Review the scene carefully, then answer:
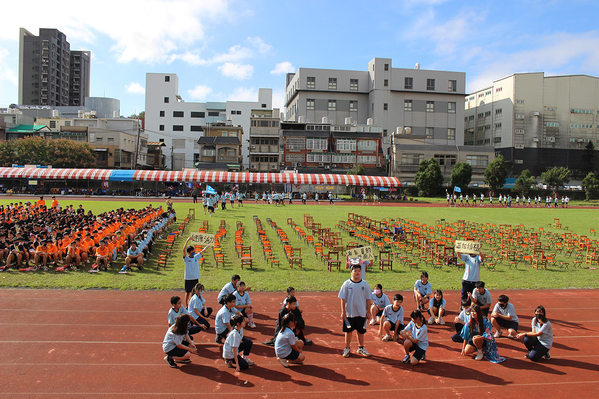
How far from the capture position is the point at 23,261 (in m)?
14.8

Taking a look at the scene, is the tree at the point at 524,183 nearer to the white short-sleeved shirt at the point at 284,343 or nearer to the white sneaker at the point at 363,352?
the white sneaker at the point at 363,352

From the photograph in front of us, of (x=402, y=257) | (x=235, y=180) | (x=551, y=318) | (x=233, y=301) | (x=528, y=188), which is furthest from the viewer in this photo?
(x=528, y=188)

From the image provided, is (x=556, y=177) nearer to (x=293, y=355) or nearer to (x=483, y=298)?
(x=483, y=298)

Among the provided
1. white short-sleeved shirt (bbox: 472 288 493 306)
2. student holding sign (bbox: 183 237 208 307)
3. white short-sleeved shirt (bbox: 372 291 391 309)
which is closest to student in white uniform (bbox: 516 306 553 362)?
white short-sleeved shirt (bbox: 472 288 493 306)

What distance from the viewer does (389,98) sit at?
8794 cm

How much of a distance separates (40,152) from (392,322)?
237ft

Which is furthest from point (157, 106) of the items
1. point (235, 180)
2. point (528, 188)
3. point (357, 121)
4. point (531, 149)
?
point (531, 149)

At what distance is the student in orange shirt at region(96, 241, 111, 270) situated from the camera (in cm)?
1422

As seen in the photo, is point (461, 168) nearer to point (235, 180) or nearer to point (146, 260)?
point (235, 180)

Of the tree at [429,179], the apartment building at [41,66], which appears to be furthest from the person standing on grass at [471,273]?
the apartment building at [41,66]

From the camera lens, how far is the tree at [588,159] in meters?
86.4

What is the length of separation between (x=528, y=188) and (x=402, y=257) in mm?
62279

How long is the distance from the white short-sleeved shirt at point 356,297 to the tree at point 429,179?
5991cm

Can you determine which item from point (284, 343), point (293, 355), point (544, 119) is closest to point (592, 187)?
point (544, 119)
